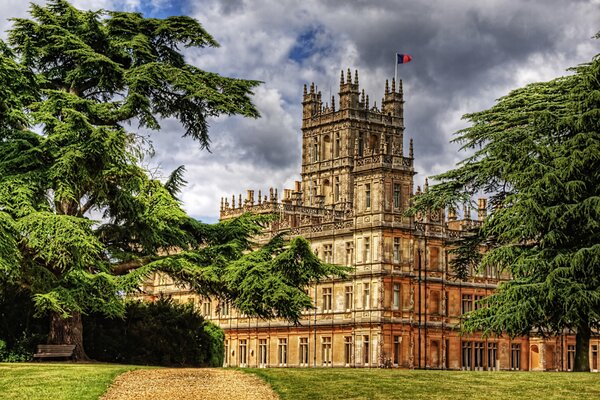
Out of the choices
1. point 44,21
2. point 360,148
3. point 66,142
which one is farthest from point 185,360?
point 360,148

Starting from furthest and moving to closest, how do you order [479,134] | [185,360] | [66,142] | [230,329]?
[230,329]
[479,134]
[185,360]
[66,142]

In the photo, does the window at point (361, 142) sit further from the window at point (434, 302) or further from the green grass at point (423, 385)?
the green grass at point (423, 385)

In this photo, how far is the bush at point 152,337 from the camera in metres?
37.4

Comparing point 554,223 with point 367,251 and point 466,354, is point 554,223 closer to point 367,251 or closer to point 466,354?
point 367,251

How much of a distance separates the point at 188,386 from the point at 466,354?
42482mm

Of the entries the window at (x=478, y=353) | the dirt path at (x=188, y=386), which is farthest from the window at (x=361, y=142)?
the dirt path at (x=188, y=386)

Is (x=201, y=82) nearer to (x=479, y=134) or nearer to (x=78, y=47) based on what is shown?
(x=78, y=47)

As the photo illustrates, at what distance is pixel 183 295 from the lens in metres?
75.7

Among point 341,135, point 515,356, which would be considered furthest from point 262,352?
point 341,135

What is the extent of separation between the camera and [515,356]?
67125 mm

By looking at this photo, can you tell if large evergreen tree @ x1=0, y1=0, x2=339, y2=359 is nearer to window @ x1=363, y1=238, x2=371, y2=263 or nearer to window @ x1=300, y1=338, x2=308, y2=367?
window @ x1=363, y1=238, x2=371, y2=263

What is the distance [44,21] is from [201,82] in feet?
18.0

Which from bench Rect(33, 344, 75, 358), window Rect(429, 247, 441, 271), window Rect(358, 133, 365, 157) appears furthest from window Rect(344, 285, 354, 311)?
bench Rect(33, 344, 75, 358)

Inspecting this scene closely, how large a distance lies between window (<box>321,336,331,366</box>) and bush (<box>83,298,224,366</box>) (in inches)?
975
